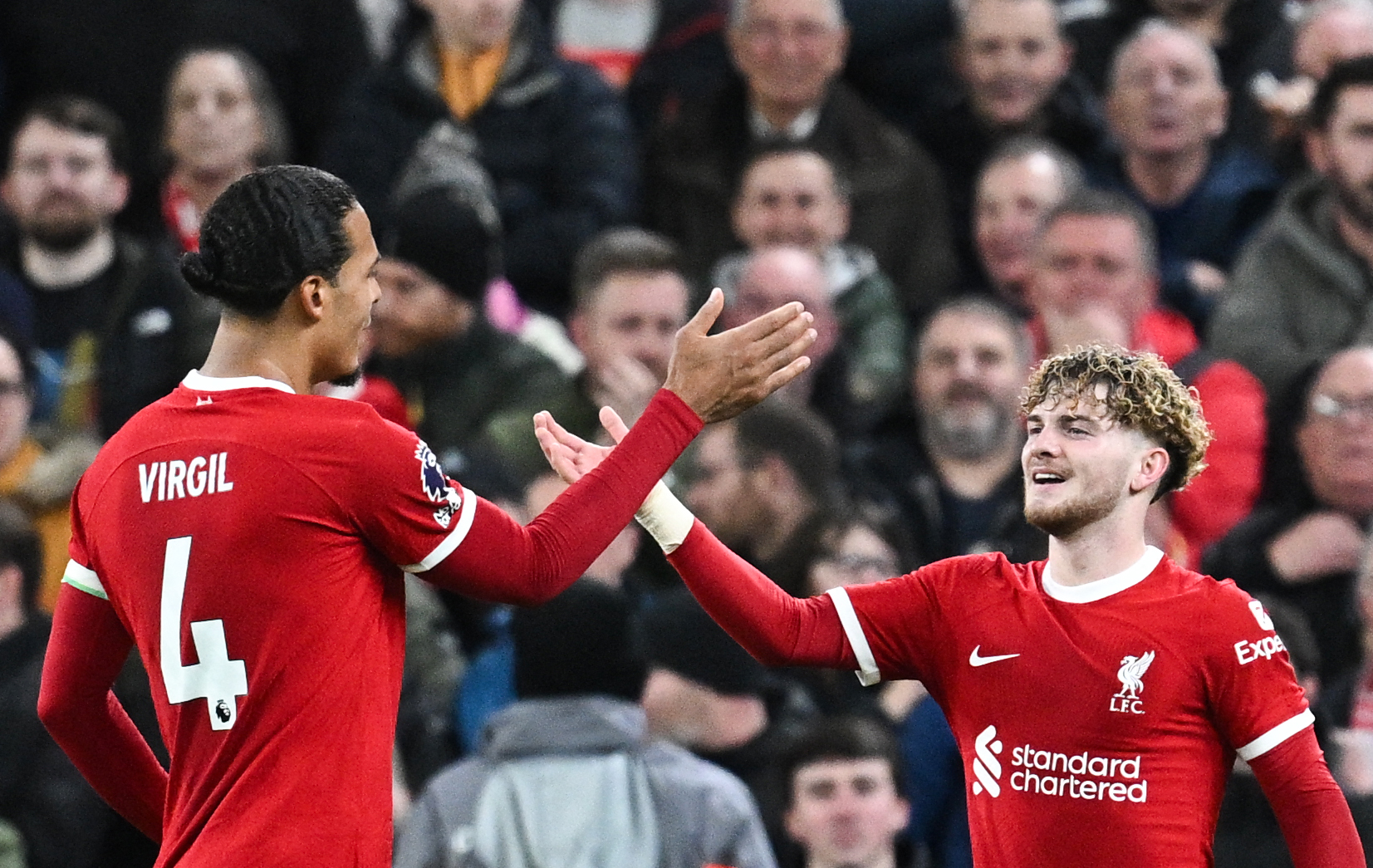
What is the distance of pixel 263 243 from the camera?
359 centimetres

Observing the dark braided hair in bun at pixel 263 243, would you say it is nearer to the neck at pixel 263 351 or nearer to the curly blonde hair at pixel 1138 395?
the neck at pixel 263 351

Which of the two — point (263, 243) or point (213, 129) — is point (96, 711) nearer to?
point (263, 243)

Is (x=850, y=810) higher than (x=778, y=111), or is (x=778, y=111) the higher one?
(x=778, y=111)

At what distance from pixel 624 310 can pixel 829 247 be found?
1058 millimetres

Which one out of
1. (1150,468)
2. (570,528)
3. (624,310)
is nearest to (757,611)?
(570,528)

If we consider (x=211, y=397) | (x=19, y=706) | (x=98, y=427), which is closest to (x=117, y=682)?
(x=19, y=706)

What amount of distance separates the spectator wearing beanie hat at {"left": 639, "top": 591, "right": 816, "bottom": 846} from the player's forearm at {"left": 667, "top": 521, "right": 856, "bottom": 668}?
2.07m

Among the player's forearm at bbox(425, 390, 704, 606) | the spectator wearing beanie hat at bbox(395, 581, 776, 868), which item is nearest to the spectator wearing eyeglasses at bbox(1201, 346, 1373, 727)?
the spectator wearing beanie hat at bbox(395, 581, 776, 868)

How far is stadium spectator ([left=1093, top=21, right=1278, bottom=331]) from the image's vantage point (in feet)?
28.0

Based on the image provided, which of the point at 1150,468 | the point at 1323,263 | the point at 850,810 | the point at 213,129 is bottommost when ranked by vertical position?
the point at 850,810

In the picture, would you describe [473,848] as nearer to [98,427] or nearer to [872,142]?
[98,427]

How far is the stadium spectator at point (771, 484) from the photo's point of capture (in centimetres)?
687

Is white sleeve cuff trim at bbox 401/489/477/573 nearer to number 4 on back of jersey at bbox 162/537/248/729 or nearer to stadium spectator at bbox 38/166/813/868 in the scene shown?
stadium spectator at bbox 38/166/813/868

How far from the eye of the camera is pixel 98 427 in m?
7.79
